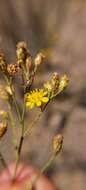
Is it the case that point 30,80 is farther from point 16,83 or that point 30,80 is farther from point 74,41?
point 74,41

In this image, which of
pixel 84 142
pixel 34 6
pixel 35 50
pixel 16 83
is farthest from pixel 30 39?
pixel 84 142

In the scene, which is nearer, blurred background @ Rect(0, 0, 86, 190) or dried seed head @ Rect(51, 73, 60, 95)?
dried seed head @ Rect(51, 73, 60, 95)

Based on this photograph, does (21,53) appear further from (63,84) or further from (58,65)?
(58,65)

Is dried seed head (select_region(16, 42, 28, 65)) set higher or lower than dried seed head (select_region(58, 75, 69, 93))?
higher

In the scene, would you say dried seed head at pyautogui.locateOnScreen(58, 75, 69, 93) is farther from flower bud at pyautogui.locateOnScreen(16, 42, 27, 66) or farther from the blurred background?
the blurred background

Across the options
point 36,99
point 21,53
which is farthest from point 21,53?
point 36,99

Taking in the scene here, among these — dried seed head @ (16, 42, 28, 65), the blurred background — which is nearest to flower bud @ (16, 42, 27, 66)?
dried seed head @ (16, 42, 28, 65)

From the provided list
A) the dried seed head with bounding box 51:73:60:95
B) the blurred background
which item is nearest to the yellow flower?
the dried seed head with bounding box 51:73:60:95
